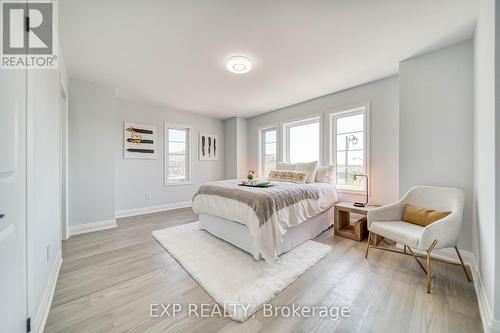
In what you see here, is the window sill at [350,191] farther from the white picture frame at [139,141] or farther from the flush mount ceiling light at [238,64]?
the white picture frame at [139,141]

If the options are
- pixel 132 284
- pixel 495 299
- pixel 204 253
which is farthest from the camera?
pixel 204 253

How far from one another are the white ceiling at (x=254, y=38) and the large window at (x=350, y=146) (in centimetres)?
60

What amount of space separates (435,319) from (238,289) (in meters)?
1.51

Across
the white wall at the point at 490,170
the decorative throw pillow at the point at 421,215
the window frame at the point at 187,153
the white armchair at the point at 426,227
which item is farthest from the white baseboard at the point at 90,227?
the white wall at the point at 490,170

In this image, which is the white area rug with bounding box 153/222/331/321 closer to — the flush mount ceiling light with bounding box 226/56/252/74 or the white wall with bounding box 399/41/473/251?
the white wall with bounding box 399/41/473/251

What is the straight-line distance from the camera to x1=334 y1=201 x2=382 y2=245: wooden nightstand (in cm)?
277

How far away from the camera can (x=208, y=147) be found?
5.61 meters

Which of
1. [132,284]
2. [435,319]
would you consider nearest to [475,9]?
[435,319]

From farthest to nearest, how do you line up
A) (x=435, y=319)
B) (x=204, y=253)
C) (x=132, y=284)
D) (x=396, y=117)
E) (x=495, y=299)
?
(x=396, y=117), (x=204, y=253), (x=132, y=284), (x=435, y=319), (x=495, y=299)

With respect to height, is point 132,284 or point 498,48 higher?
point 498,48

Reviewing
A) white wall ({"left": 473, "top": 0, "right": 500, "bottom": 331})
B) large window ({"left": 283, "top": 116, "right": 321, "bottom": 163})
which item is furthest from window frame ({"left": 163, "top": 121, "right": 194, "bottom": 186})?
white wall ({"left": 473, "top": 0, "right": 500, "bottom": 331})

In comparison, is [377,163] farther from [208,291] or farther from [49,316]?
[49,316]

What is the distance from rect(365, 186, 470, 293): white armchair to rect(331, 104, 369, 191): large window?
3.34 ft

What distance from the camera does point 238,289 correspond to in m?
1.71
